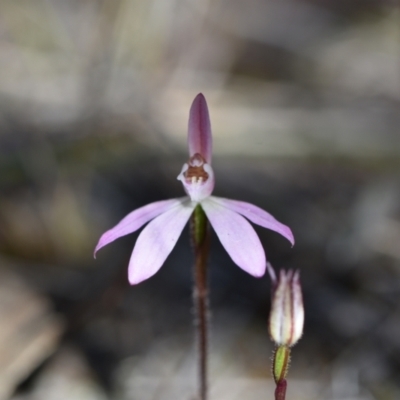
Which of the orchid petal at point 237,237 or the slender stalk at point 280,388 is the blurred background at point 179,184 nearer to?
the slender stalk at point 280,388

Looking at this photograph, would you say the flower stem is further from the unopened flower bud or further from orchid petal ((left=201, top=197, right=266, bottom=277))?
the unopened flower bud

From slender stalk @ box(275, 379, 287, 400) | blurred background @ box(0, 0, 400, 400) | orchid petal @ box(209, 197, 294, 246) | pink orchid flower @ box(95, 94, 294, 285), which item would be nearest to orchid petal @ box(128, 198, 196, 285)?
pink orchid flower @ box(95, 94, 294, 285)

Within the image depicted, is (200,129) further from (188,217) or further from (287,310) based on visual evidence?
(287,310)

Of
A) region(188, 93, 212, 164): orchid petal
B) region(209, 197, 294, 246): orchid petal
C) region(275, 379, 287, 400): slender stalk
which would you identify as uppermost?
region(188, 93, 212, 164): orchid petal

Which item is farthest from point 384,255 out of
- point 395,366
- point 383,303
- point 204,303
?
point 204,303

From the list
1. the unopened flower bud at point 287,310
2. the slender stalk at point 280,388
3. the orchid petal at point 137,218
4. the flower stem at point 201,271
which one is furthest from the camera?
the flower stem at point 201,271

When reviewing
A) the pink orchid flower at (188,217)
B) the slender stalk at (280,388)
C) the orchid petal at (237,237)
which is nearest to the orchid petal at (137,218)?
the pink orchid flower at (188,217)

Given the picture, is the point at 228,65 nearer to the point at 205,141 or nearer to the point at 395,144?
the point at 395,144
